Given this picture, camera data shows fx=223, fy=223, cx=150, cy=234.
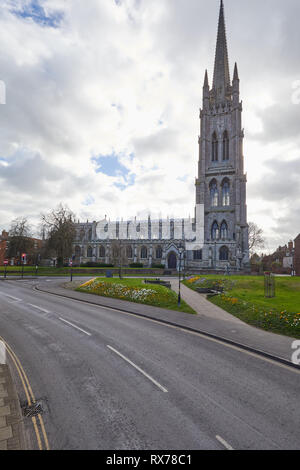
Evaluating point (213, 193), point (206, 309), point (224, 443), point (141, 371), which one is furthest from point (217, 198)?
point (224, 443)

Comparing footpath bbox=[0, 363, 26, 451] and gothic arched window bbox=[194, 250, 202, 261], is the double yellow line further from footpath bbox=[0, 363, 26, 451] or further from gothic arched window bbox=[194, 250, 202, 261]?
gothic arched window bbox=[194, 250, 202, 261]

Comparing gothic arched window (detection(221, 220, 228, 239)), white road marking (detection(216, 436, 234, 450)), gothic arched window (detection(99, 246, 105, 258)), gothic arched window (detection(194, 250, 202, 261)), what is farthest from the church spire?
white road marking (detection(216, 436, 234, 450))

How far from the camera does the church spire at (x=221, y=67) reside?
196ft

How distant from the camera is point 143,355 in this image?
8.69 m

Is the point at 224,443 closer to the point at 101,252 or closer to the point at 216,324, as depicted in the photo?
the point at 216,324

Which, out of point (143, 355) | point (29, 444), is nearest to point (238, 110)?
point (143, 355)

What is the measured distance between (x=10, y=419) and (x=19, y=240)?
6246 centimetres

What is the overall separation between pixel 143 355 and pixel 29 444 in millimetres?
4718

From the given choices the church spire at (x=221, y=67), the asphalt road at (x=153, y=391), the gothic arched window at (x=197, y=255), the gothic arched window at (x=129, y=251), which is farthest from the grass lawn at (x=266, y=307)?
the church spire at (x=221, y=67)

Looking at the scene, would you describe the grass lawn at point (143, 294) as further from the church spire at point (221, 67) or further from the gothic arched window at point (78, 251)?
the church spire at point (221, 67)

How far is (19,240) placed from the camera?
59.1 m

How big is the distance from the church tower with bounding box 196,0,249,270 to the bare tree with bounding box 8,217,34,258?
154ft

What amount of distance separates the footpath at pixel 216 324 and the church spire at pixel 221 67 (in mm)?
61904
